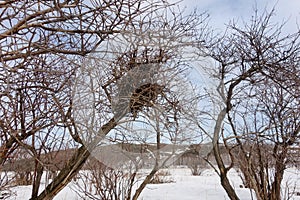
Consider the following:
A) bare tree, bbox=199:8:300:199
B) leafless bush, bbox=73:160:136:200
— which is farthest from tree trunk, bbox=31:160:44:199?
bare tree, bbox=199:8:300:199

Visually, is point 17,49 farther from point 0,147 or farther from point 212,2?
point 212,2

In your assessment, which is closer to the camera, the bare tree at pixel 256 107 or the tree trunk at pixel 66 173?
the tree trunk at pixel 66 173

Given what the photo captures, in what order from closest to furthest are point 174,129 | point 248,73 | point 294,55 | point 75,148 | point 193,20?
point 174,129 < point 193,20 < point 75,148 < point 294,55 < point 248,73

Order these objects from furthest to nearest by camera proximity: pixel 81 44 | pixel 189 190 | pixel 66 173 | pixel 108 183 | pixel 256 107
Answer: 1. pixel 189 190
2. pixel 108 183
3. pixel 256 107
4. pixel 66 173
5. pixel 81 44

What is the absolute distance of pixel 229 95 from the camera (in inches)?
90.9

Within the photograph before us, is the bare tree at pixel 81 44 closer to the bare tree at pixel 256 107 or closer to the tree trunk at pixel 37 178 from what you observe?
the tree trunk at pixel 37 178

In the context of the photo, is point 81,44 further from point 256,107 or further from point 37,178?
point 256,107

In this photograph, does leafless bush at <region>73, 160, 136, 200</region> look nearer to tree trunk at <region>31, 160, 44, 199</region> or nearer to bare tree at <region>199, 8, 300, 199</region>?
tree trunk at <region>31, 160, 44, 199</region>

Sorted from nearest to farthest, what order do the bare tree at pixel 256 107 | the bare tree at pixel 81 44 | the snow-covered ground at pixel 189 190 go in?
the bare tree at pixel 81 44 → the bare tree at pixel 256 107 → the snow-covered ground at pixel 189 190

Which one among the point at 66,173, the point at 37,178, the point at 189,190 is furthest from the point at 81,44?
the point at 189,190

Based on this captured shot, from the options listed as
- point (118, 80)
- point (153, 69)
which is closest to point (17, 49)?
point (118, 80)

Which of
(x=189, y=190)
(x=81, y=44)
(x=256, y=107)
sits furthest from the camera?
(x=189, y=190)

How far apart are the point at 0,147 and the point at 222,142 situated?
5.19 feet

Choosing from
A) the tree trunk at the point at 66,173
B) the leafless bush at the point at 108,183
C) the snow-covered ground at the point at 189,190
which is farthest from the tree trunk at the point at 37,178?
the snow-covered ground at the point at 189,190
